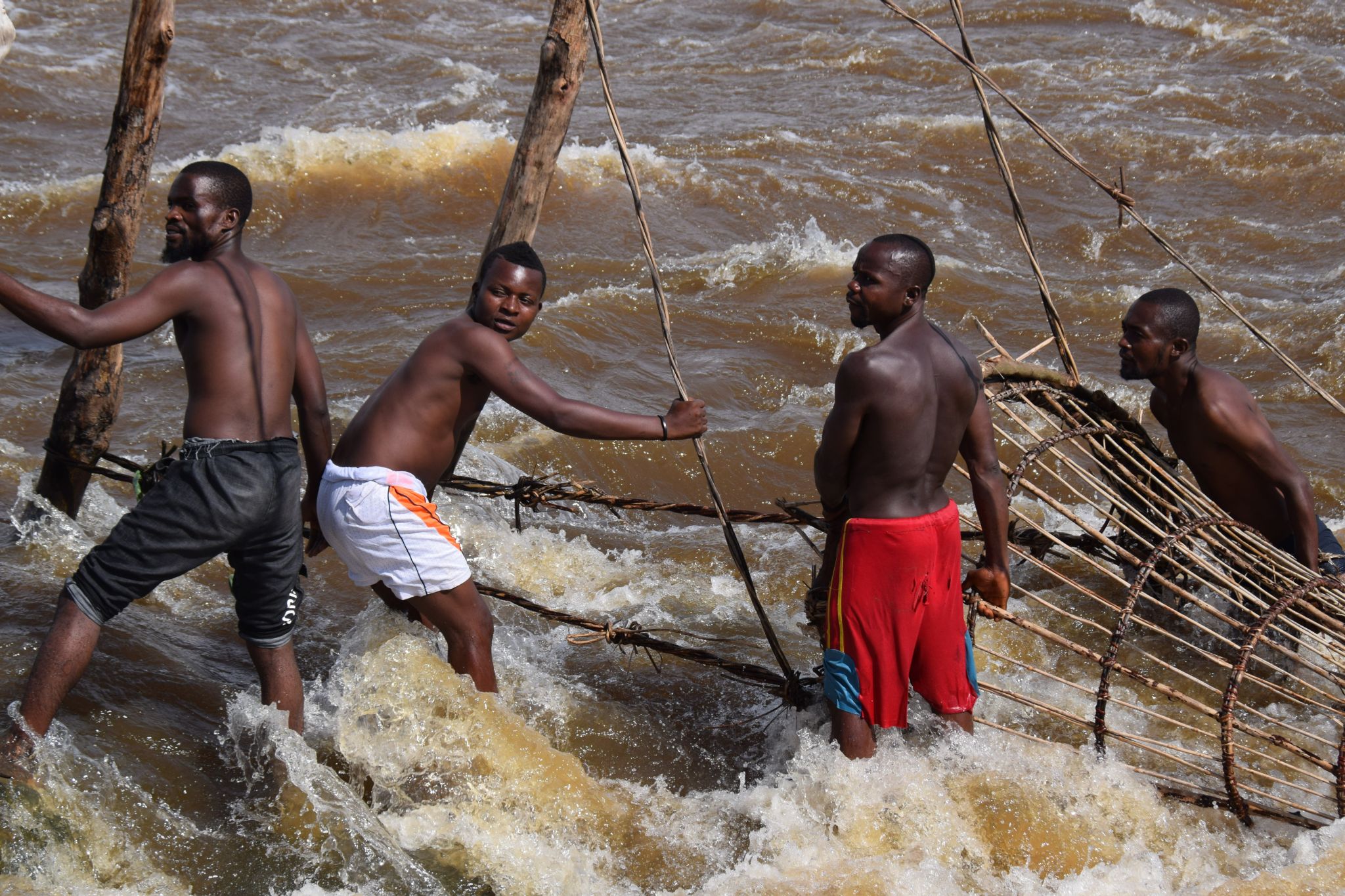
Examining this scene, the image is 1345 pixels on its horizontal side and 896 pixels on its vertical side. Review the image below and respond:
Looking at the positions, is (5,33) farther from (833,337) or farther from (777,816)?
(777,816)

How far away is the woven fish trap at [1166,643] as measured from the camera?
3.28 m

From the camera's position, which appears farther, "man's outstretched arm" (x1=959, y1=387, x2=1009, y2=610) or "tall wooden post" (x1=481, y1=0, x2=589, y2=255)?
"tall wooden post" (x1=481, y1=0, x2=589, y2=255)

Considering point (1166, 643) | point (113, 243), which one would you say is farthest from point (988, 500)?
point (113, 243)

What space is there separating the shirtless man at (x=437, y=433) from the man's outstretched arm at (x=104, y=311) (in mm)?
530

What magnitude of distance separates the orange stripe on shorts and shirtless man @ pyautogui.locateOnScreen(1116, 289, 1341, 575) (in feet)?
7.48

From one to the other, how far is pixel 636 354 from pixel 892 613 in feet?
14.4

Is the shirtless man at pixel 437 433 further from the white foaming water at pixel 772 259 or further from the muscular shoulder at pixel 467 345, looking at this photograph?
the white foaming water at pixel 772 259

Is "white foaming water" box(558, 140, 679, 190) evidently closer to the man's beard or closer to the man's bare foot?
the man's beard

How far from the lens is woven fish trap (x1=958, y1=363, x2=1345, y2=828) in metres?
3.28

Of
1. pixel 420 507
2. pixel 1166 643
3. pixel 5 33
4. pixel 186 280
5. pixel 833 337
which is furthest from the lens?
pixel 833 337

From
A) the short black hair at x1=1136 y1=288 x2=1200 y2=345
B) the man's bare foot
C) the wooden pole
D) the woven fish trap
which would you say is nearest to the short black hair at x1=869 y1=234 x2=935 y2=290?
the woven fish trap

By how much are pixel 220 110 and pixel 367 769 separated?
365 inches

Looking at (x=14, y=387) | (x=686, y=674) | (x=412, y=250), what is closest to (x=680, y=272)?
(x=412, y=250)

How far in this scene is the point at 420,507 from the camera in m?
3.12
